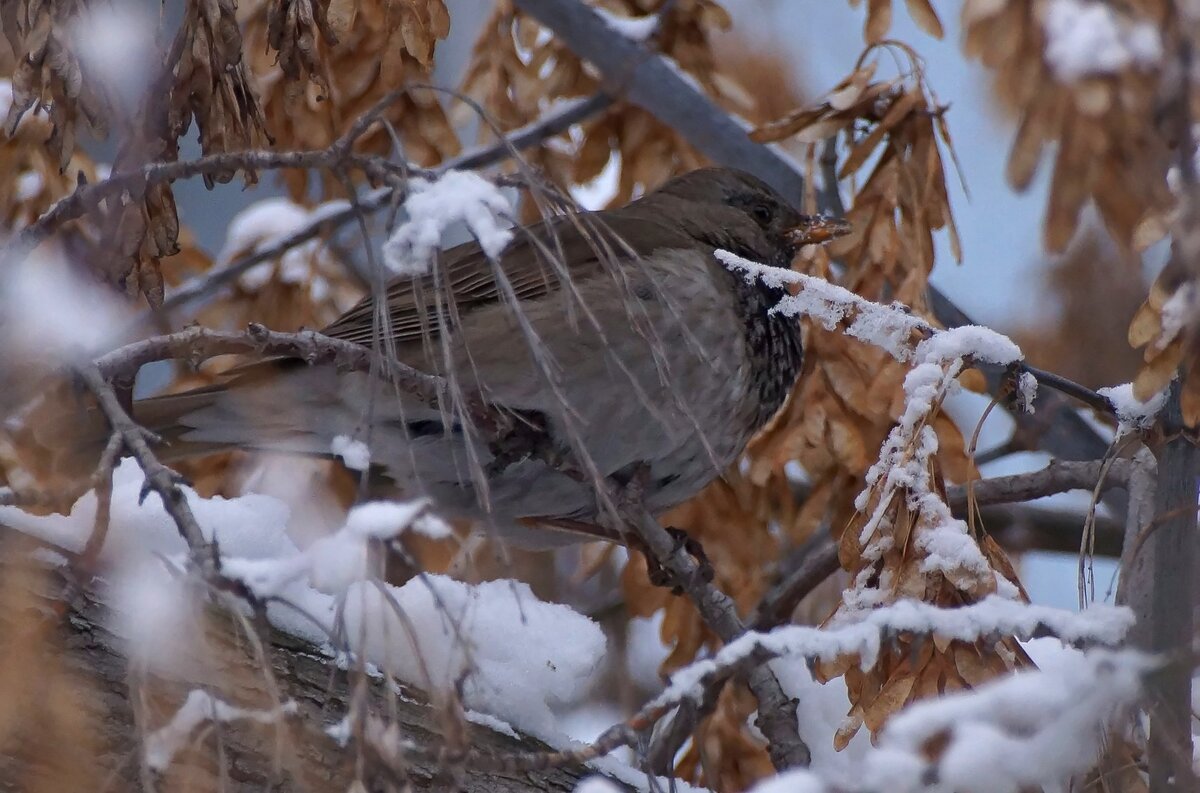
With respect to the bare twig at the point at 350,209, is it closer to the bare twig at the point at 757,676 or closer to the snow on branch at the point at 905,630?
the bare twig at the point at 757,676

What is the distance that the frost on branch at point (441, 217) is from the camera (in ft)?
5.49

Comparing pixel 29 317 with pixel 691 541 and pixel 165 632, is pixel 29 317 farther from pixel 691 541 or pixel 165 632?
pixel 691 541

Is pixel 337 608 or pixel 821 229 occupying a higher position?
pixel 821 229

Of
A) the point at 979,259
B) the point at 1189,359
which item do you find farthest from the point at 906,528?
the point at 979,259

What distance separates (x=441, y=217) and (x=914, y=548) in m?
0.91

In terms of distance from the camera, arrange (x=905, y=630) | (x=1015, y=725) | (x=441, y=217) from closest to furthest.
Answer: (x=1015, y=725), (x=441, y=217), (x=905, y=630)

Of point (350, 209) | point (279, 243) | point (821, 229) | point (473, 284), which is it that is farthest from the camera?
point (279, 243)

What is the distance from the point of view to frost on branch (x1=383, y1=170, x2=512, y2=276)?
5.49ft

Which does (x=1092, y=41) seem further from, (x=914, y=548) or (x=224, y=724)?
(x=224, y=724)

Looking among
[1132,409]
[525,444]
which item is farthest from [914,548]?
[525,444]

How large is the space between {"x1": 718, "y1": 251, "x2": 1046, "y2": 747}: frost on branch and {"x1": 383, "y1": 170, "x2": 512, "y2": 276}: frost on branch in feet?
1.99

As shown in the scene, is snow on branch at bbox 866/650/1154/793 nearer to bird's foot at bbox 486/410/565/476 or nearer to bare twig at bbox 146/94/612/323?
bird's foot at bbox 486/410/565/476

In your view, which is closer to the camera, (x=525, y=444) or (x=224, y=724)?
(x=224, y=724)

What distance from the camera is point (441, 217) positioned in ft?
5.47
